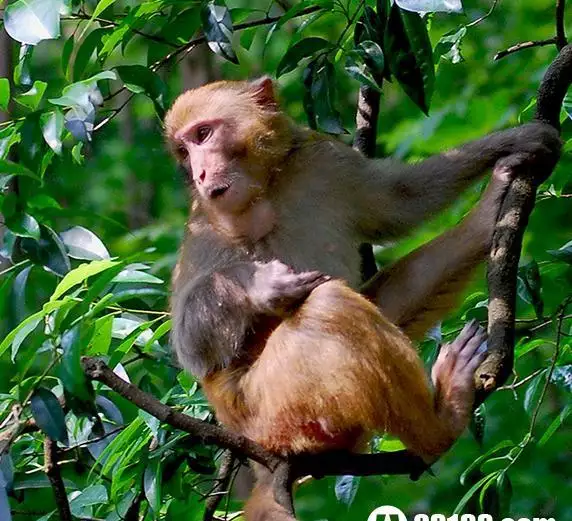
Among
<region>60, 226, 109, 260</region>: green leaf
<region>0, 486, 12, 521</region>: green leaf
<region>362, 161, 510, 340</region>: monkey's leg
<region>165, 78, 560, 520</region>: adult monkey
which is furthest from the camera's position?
<region>362, 161, 510, 340</region>: monkey's leg

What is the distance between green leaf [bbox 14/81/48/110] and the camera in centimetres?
436

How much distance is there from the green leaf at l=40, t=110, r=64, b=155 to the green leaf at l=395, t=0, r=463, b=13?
132 cm

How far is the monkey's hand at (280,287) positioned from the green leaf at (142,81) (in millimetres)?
893

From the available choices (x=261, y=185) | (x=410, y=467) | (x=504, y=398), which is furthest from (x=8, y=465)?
(x=504, y=398)

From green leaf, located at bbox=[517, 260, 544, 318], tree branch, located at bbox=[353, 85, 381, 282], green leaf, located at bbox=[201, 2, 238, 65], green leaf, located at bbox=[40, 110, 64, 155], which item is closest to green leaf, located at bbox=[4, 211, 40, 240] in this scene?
green leaf, located at bbox=[40, 110, 64, 155]

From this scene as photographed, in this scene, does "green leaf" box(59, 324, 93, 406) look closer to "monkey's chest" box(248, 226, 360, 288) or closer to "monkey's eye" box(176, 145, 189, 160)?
"monkey's chest" box(248, 226, 360, 288)

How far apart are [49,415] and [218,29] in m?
1.92

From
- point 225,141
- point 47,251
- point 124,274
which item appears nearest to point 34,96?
point 47,251

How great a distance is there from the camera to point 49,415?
3703mm

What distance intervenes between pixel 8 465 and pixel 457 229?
7.30 ft

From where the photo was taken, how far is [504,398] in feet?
26.8

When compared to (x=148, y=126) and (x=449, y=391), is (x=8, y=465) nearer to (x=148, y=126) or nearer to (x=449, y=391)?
(x=449, y=391)

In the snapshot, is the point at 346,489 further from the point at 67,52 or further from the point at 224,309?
the point at 67,52

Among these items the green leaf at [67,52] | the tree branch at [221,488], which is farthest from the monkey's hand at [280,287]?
the green leaf at [67,52]
